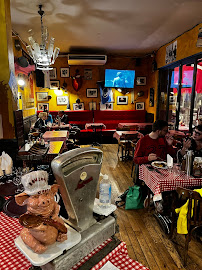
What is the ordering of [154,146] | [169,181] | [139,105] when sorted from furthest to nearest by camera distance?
[139,105] → [154,146] → [169,181]

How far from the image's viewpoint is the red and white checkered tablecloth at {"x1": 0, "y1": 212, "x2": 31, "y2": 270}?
968 mm

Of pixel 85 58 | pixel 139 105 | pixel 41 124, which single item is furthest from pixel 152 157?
pixel 139 105

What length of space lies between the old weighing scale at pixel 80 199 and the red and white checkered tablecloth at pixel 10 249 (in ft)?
0.60

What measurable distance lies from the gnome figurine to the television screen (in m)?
8.39

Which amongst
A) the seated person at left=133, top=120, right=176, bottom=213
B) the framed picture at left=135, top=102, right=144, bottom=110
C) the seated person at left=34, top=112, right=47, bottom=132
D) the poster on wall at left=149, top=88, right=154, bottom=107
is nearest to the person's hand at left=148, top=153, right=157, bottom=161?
the seated person at left=133, top=120, right=176, bottom=213

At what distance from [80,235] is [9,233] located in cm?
52

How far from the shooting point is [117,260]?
3.46ft

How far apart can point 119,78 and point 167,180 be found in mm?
7114

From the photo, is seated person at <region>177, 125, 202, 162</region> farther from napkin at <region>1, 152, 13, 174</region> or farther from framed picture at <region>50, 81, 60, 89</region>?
framed picture at <region>50, 81, 60, 89</region>

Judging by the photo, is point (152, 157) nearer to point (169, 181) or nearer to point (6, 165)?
point (169, 181)

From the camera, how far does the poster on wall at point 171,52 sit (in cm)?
617

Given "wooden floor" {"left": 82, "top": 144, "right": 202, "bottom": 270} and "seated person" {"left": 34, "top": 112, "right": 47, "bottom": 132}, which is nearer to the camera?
"wooden floor" {"left": 82, "top": 144, "right": 202, "bottom": 270}

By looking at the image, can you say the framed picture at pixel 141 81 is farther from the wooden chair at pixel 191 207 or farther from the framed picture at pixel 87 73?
the wooden chair at pixel 191 207

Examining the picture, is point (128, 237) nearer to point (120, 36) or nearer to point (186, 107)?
point (186, 107)
